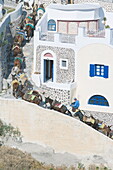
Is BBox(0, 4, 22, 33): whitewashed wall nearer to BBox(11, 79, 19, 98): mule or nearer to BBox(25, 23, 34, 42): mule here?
BBox(25, 23, 34, 42): mule

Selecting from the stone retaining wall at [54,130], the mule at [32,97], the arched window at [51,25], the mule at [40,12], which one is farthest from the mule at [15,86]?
the mule at [40,12]

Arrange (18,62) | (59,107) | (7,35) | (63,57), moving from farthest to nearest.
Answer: (7,35), (18,62), (63,57), (59,107)

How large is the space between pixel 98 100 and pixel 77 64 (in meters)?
3.30

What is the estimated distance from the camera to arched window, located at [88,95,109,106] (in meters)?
47.3

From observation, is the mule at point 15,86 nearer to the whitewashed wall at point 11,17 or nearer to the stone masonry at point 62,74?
the stone masonry at point 62,74

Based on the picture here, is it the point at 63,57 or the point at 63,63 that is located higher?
the point at 63,57

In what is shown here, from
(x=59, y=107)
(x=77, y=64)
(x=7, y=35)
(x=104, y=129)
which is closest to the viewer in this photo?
(x=104, y=129)

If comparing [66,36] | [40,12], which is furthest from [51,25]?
[40,12]

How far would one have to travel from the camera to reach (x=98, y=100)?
47562mm

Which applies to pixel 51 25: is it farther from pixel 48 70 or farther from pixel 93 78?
pixel 93 78

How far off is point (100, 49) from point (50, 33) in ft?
22.4

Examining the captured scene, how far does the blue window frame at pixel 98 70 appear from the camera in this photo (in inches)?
1831

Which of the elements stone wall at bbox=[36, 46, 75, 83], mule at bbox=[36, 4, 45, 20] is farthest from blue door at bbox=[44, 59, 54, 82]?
mule at bbox=[36, 4, 45, 20]

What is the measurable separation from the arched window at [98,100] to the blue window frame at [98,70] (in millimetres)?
1824
